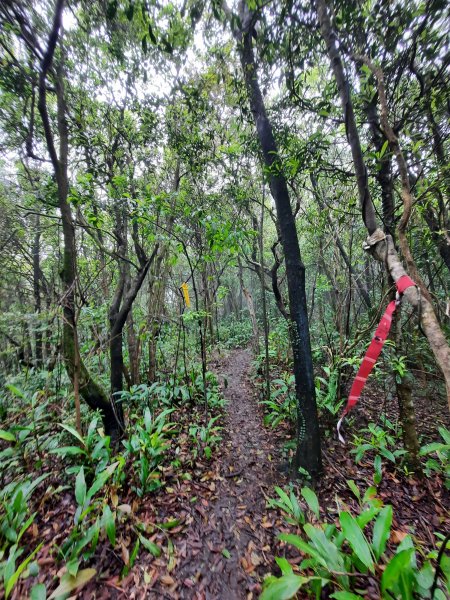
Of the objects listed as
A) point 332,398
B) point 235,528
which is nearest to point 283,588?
point 235,528

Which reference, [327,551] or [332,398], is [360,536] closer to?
[327,551]

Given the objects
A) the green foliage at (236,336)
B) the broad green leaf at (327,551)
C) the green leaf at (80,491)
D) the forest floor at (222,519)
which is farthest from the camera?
the green foliage at (236,336)

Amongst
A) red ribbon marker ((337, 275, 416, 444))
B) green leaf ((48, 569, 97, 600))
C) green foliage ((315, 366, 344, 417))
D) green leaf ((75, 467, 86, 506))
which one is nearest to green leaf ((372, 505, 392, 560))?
red ribbon marker ((337, 275, 416, 444))

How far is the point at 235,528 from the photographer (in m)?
2.73

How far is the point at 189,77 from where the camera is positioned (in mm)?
5043

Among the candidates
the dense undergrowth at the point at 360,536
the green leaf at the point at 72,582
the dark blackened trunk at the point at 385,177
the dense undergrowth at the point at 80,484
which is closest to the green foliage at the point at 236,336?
the dense undergrowth at the point at 80,484

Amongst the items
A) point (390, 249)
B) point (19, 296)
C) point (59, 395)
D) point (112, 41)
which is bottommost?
point (59, 395)

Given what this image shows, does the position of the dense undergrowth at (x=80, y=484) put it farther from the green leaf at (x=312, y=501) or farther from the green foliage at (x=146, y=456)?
the green leaf at (x=312, y=501)

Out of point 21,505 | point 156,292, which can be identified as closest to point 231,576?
point 21,505

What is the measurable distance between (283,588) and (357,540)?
646 millimetres

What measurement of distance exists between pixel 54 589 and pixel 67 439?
1737mm

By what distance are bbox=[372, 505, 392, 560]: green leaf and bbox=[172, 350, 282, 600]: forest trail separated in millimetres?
1113

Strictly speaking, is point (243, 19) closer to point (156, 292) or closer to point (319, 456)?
point (156, 292)

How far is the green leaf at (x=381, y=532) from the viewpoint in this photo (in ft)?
5.98
